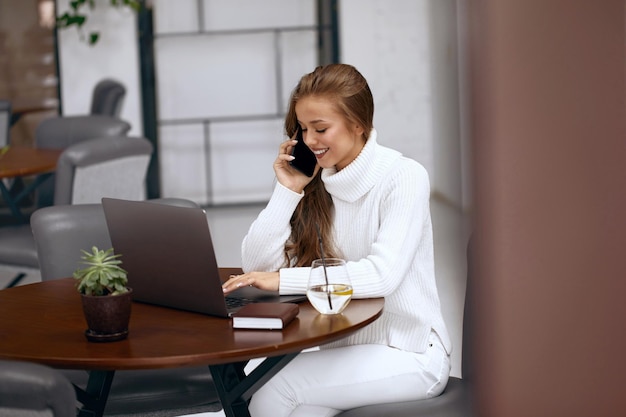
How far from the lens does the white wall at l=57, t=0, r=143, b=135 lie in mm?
7695

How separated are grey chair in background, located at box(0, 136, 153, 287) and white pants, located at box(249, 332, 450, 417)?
1995 millimetres

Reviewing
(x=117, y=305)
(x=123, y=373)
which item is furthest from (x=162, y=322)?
(x=123, y=373)

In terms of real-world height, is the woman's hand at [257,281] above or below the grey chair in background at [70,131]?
below

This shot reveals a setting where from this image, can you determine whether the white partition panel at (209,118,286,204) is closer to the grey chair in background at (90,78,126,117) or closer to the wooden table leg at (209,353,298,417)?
the grey chair in background at (90,78,126,117)

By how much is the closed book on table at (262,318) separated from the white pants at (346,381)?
25 cm

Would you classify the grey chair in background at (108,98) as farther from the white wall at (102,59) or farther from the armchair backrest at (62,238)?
the armchair backrest at (62,238)

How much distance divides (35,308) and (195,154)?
5891 mm

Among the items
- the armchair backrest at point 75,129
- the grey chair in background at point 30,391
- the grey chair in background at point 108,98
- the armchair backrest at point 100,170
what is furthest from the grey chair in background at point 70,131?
the grey chair in background at point 30,391

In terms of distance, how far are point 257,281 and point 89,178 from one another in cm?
202

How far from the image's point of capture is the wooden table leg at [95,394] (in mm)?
2133

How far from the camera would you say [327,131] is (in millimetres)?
2322

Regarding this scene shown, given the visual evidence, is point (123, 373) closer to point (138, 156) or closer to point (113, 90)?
point (138, 156)

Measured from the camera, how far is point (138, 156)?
425 cm

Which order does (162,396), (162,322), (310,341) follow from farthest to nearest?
1. (162,396)
2. (162,322)
3. (310,341)
